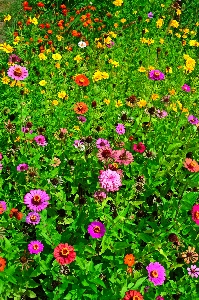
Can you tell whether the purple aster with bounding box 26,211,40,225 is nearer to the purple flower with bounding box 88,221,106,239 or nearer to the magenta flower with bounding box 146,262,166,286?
the purple flower with bounding box 88,221,106,239

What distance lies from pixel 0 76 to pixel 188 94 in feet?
6.92

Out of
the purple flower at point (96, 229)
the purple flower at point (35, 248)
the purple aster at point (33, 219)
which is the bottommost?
the purple flower at point (35, 248)

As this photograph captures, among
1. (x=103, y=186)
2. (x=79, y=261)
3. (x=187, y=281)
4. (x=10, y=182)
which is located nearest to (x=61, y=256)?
(x=79, y=261)

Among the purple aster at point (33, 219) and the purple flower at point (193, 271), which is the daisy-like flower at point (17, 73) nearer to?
the purple aster at point (33, 219)

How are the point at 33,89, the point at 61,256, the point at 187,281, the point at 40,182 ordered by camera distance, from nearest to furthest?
the point at 61,256 < the point at 187,281 < the point at 40,182 < the point at 33,89

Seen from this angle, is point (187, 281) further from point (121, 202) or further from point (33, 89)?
point (33, 89)

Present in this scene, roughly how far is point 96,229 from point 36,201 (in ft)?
1.40

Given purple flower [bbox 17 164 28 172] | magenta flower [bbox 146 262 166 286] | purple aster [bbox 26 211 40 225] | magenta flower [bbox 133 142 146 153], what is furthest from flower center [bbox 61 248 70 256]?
magenta flower [bbox 133 142 146 153]

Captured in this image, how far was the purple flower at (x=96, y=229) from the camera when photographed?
2.20 m

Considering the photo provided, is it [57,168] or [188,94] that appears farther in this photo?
[188,94]

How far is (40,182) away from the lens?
273 centimetres

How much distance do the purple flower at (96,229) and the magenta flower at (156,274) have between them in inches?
15.2

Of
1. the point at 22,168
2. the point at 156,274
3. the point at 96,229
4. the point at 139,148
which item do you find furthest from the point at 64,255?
the point at 139,148

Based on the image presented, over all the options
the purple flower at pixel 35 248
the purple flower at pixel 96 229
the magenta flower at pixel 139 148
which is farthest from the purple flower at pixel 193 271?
the purple flower at pixel 35 248
